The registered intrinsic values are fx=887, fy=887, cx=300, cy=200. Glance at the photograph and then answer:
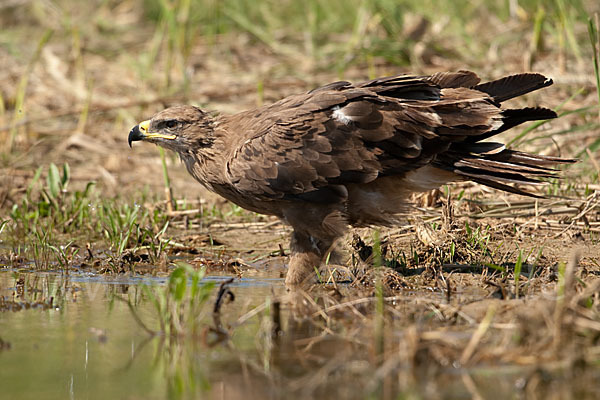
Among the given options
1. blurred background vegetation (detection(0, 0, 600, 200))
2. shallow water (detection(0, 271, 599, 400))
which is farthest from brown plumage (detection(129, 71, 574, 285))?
blurred background vegetation (detection(0, 0, 600, 200))

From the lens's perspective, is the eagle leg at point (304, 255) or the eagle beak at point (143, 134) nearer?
the eagle leg at point (304, 255)

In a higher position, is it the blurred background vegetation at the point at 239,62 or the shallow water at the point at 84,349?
the blurred background vegetation at the point at 239,62

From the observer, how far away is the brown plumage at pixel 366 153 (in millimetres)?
5445

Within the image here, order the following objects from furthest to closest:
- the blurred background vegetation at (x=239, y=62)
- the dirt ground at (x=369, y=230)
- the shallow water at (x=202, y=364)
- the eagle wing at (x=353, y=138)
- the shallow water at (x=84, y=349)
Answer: the blurred background vegetation at (x=239, y=62), the eagle wing at (x=353, y=138), the dirt ground at (x=369, y=230), the shallow water at (x=84, y=349), the shallow water at (x=202, y=364)

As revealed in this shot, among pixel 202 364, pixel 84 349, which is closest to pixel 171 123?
pixel 84 349

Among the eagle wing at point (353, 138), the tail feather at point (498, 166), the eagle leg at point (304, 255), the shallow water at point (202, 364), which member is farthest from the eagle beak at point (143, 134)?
the tail feather at point (498, 166)

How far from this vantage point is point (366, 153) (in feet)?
17.9

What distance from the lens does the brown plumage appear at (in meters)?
5.45

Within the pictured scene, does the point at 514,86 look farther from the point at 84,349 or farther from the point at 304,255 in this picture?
the point at 84,349

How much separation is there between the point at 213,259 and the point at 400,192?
1428 mm

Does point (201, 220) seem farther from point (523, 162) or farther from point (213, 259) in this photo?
point (523, 162)

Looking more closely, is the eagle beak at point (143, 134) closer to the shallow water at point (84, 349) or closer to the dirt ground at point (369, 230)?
the dirt ground at point (369, 230)

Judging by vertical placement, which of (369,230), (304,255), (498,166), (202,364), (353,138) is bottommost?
(202,364)

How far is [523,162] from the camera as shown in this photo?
555 cm
